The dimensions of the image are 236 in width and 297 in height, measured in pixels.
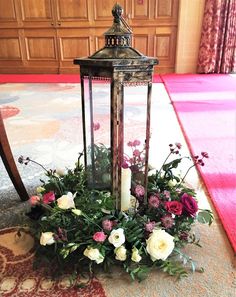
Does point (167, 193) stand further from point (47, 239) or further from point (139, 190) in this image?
point (47, 239)

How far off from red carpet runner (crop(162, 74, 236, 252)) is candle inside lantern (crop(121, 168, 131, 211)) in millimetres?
378

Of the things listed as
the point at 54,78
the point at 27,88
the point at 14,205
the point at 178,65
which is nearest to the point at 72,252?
the point at 14,205

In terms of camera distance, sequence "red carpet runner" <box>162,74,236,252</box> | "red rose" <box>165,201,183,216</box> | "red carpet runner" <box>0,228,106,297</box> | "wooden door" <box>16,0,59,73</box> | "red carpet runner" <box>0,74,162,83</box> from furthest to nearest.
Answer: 1. "wooden door" <box>16,0,59,73</box>
2. "red carpet runner" <box>0,74,162,83</box>
3. "red carpet runner" <box>162,74,236,252</box>
4. "red rose" <box>165,201,183,216</box>
5. "red carpet runner" <box>0,228,106,297</box>

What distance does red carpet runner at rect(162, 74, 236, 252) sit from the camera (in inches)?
49.2

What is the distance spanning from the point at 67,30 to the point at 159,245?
472cm

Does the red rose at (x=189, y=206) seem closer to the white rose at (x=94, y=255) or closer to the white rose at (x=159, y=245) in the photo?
the white rose at (x=159, y=245)

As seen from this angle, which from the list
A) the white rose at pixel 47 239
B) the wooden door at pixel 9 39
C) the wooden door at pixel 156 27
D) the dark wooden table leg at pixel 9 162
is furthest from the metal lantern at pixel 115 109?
the wooden door at pixel 9 39

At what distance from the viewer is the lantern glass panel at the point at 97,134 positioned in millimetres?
914

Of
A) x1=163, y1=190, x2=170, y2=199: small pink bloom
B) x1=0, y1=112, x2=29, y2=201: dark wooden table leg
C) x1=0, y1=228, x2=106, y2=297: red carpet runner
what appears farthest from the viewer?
x1=0, y1=112, x2=29, y2=201: dark wooden table leg

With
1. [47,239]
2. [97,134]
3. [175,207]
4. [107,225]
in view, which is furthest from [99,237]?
[97,134]

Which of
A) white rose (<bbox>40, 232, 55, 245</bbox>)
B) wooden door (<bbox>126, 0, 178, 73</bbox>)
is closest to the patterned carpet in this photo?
white rose (<bbox>40, 232, 55, 245</bbox>)

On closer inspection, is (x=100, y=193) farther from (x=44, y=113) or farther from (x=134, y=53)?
(x=44, y=113)

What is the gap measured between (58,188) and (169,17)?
14.5 ft

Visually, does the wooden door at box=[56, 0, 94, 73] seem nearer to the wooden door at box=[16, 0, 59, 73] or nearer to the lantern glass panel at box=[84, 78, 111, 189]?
the wooden door at box=[16, 0, 59, 73]
